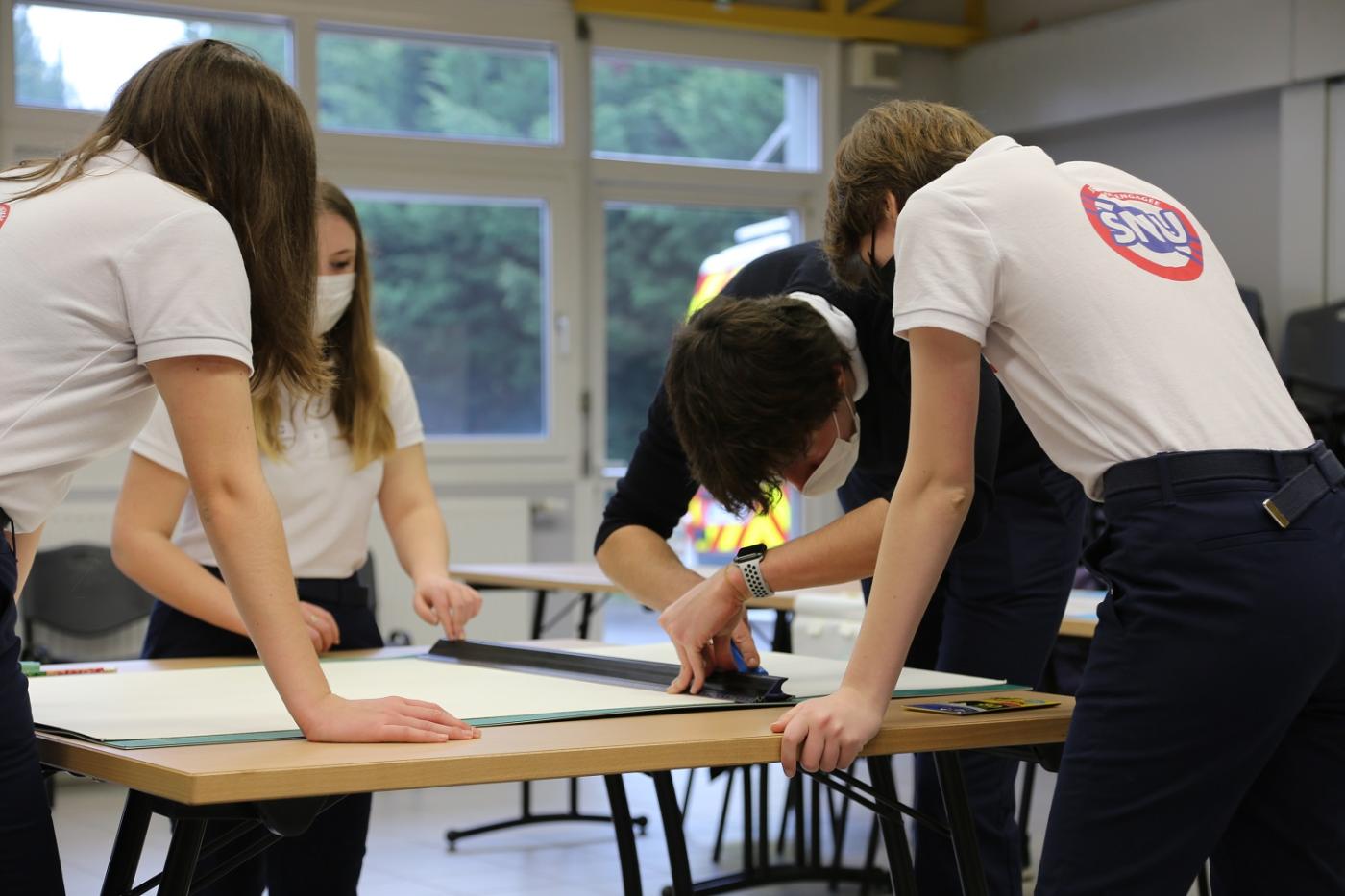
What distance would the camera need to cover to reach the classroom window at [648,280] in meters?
6.36

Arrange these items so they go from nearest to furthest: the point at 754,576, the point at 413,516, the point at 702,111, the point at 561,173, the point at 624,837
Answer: the point at 754,576 → the point at 624,837 → the point at 413,516 → the point at 561,173 → the point at 702,111

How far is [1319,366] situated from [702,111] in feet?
8.94

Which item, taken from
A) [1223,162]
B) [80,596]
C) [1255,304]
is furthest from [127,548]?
[1223,162]

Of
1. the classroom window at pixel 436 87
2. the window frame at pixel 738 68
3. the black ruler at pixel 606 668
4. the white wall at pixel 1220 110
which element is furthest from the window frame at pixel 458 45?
the black ruler at pixel 606 668

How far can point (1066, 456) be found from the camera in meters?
1.30

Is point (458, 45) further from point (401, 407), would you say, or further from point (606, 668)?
point (606, 668)

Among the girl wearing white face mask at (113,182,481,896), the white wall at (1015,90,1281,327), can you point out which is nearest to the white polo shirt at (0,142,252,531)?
the girl wearing white face mask at (113,182,481,896)

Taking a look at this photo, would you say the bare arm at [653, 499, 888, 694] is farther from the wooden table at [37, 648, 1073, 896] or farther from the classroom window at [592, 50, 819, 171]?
the classroom window at [592, 50, 819, 171]

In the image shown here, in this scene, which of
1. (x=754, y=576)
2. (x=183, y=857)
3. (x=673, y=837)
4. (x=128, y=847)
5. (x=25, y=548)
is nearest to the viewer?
(x=183, y=857)

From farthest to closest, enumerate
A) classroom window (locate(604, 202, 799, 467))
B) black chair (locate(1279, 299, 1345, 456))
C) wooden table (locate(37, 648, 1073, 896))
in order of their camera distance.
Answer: classroom window (locate(604, 202, 799, 467)), black chair (locate(1279, 299, 1345, 456)), wooden table (locate(37, 648, 1073, 896))

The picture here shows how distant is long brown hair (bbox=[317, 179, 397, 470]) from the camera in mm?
2178

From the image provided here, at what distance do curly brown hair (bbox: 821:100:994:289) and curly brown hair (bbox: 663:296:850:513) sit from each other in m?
0.10

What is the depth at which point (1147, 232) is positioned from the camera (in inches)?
51.8

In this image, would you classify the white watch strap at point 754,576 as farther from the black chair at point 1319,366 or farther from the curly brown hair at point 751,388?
the black chair at point 1319,366
